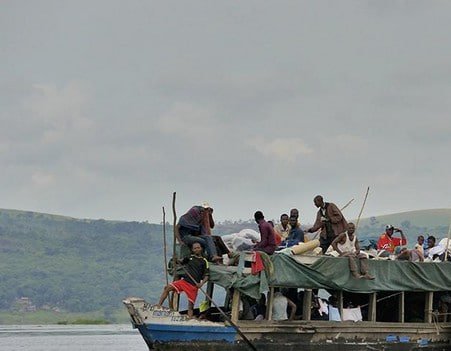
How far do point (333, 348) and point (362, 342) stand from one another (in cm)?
88

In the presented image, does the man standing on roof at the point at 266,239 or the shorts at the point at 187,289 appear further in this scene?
the man standing on roof at the point at 266,239

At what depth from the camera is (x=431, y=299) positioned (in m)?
28.5

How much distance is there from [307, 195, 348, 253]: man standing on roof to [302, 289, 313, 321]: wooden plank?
5.71 feet

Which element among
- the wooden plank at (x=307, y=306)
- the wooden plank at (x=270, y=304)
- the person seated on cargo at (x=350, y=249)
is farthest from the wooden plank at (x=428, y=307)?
the wooden plank at (x=270, y=304)

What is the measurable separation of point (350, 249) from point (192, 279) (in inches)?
172

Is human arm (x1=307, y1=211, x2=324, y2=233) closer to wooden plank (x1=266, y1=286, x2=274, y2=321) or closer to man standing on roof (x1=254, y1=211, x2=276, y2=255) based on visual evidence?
A: man standing on roof (x1=254, y1=211, x2=276, y2=255)

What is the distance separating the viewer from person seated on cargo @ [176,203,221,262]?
2581 centimetres

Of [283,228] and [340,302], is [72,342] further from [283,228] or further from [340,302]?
[340,302]

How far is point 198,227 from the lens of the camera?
25.9m

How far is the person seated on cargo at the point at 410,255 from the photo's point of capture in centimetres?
2839

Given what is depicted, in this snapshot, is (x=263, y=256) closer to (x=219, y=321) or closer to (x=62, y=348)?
(x=219, y=321)

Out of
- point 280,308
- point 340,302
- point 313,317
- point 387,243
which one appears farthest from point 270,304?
point 387,243

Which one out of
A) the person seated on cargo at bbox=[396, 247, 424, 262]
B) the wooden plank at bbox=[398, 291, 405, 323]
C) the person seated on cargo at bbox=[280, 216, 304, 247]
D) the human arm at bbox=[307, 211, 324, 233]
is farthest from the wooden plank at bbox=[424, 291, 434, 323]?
the person seated on cargo at bbox=[280, 216, 304, 247]

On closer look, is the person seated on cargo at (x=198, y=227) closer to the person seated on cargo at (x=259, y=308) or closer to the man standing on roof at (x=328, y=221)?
the person seated on cargo at (x=259, y=308)
